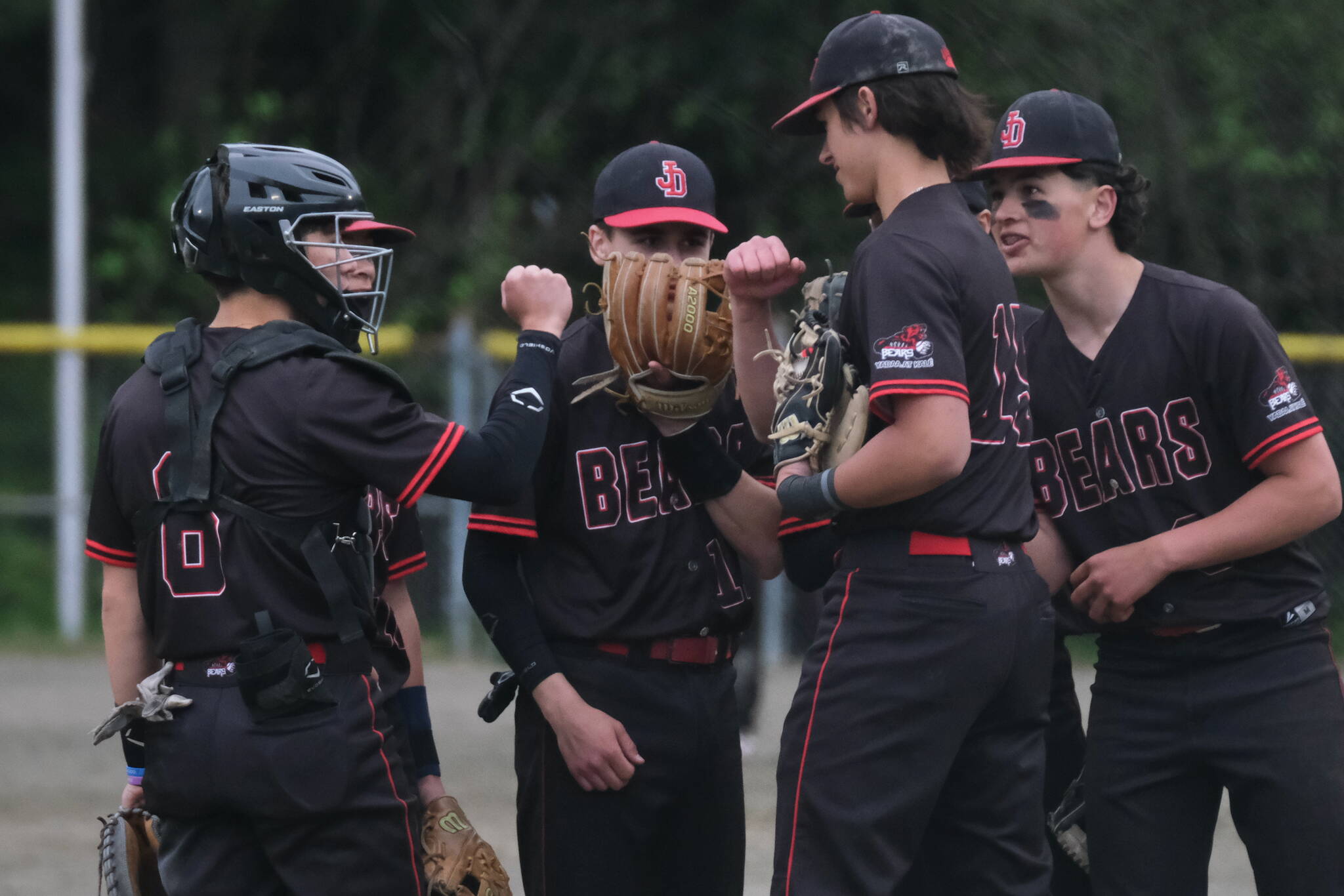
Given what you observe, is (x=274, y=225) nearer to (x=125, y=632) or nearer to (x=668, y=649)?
(x=125, y=632)

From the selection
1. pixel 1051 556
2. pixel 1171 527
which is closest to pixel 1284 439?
pixel 1171 527

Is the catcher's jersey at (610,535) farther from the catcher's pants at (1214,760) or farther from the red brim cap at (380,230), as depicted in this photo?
the catcher's pants at (1214,760)

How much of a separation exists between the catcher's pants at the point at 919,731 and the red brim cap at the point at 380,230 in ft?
4.20

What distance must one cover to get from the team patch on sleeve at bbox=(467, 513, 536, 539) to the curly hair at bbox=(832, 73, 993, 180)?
1.18 metres

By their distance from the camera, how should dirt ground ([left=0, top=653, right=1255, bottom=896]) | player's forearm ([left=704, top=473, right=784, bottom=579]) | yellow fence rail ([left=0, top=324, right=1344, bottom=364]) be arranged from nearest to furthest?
1. player's forearm ([left=704, top=473, right=784, bottom=579])
2. dirt ground ([left=0, top=653, right=1255, bottom=896])
3. yellow fence rail ([left=0, top=324, right=1344, bottom=364])

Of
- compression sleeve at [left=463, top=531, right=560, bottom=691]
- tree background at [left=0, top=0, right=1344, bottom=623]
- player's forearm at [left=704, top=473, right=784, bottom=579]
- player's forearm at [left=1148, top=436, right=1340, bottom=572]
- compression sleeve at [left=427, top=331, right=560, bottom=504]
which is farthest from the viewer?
tree background at [left=0, top=0, right=1344, bottom=623]

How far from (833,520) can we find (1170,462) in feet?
2.92

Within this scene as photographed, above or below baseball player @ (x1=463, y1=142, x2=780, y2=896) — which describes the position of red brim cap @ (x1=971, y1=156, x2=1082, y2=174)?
above

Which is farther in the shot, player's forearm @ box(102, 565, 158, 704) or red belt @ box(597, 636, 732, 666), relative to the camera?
red belt @ box(597, 636, 732, 666)

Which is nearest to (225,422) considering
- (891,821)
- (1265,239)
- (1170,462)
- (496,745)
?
(891,821)

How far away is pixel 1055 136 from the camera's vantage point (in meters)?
3.67

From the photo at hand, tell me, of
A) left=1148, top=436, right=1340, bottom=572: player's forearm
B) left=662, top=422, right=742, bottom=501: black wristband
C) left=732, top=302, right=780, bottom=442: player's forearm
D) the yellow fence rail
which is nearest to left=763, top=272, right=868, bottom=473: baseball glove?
left=732, top=302, right=780, bottom=442: player's forearm

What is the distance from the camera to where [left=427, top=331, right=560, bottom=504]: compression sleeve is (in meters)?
3.11

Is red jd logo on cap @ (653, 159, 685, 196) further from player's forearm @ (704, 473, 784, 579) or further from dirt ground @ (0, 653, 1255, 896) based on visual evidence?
dirt ground @ (0, 653, 1255, 896)
